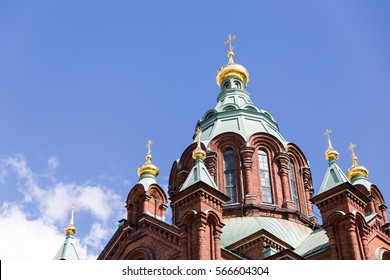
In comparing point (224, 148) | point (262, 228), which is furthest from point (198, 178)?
point (224, 148)

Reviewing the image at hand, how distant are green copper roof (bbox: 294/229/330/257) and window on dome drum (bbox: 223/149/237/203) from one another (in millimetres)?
Result: 5221

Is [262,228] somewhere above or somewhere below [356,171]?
below

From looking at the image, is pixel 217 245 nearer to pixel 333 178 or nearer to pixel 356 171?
pixel 333 178

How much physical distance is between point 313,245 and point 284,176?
721 centimetres

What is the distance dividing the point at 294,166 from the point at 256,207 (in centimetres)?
504

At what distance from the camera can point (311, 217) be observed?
32.4 metres

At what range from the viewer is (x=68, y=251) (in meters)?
27.0

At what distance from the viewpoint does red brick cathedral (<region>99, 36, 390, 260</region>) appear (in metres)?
22.3

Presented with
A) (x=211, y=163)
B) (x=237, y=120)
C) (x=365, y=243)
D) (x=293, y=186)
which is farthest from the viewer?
(x=237, y=120)

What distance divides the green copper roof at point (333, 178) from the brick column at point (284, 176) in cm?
667

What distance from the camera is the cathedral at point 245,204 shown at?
22.3 meters

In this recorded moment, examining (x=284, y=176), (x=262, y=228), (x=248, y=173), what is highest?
(x=284, y=176)

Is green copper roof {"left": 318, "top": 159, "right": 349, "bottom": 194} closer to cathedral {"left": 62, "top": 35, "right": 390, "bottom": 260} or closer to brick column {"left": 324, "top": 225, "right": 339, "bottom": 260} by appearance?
cathedral {"left": 62, "top": 35, "right": 390, "bottom": 260}

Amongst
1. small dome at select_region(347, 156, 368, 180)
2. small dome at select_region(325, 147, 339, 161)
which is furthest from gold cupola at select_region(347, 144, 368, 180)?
small dome at select_region(325, 147, 339, 161)
